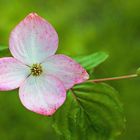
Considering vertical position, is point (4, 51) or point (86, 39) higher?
point (4, 51)

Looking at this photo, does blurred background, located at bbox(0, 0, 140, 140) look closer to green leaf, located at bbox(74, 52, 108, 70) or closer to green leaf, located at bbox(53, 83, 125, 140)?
green leaf, located at bbox(74, 52, 108, 70)

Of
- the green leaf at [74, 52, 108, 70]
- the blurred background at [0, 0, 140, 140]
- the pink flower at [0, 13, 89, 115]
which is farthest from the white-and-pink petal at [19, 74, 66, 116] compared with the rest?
the blurred background at [0, 0, 140, 140]

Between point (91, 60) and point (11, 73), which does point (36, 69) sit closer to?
point (11, 73)

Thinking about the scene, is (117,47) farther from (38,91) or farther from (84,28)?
(38,91)

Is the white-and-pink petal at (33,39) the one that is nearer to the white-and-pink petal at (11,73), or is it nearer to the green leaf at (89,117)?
the white-and-pink petal at (11,73)

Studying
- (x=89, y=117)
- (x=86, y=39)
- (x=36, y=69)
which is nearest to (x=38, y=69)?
(x=36, y=69)

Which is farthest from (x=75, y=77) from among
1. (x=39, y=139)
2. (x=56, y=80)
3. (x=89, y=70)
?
(x=39, y=139)
